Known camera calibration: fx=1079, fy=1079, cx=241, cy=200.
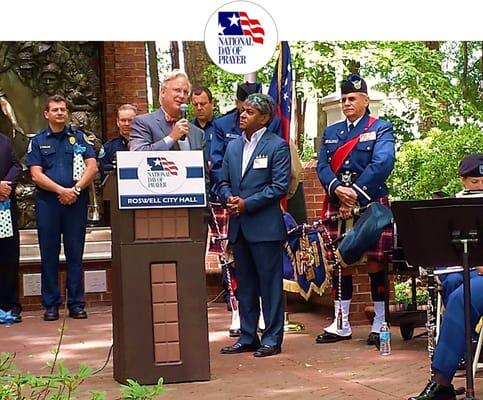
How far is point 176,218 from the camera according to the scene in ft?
20.9

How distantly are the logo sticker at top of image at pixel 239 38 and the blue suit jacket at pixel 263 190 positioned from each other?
128 cm

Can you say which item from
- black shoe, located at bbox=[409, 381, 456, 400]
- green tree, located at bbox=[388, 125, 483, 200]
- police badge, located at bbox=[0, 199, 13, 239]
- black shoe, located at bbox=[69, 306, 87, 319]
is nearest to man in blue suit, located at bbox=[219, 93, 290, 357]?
black shoe, located at bbox=[409, 381, 456, 400]

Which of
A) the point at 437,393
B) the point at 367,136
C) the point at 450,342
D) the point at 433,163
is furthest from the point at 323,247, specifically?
the point at 433,163

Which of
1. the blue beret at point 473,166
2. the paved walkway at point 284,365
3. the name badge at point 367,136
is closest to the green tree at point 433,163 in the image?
the paved walkway at point 284,365

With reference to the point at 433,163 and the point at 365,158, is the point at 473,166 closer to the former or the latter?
the point at 365,158

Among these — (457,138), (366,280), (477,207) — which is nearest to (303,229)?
(366,280)

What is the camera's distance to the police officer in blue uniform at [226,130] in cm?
828

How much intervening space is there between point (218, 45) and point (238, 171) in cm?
152

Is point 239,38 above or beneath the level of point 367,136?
above

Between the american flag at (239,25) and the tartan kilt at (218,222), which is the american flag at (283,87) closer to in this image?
the american flag at (239,25)

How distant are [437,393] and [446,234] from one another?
83 cm

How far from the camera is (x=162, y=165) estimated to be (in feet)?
20.4

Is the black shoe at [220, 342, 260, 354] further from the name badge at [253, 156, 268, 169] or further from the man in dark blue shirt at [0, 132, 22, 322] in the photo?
the man in dark blue shirt at [0, 132, 22, 322]

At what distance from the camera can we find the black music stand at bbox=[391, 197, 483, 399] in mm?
5387
